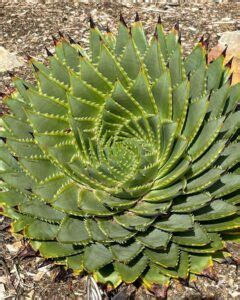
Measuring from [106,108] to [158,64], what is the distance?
1.13ft

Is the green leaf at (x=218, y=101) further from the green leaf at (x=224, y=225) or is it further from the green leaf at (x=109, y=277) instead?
the green leaf at (x=109, y=277)

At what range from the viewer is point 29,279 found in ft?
10.5

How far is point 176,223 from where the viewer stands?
8.32 ft

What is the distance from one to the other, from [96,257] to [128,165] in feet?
1.58

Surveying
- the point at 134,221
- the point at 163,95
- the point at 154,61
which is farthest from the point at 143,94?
the point at 134,221

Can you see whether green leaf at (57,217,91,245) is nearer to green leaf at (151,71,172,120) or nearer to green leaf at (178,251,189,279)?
green leaf at (178,251,189,279)

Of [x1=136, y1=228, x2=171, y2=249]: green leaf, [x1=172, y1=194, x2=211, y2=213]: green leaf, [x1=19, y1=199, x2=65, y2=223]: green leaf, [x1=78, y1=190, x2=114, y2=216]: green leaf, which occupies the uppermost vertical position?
[x1=78, y1=190, x2=114, y2=216]: green leaf

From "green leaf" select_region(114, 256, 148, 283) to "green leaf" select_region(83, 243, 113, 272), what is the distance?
7 centimetres

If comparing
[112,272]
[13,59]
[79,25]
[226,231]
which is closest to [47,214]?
[112,272]

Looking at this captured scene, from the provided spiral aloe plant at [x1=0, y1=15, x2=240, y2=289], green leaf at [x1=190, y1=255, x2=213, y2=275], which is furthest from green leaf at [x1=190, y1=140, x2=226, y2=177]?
green leaf at [x1=190, y1=255, x2=213, y2=275]

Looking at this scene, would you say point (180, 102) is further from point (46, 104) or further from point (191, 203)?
point (46, 104)

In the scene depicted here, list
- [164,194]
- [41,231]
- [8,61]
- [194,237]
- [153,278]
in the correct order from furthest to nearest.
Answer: [8,61] < [153,278] < [41,231] < [194,237] < [164,194]

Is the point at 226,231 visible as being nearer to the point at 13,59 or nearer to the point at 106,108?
Result: the point at 106,108

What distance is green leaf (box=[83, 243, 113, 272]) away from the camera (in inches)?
103
